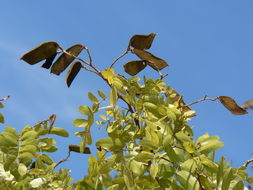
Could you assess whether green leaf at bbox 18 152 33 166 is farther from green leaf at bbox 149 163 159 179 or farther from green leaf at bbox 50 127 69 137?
green leaf at bbox 149 163 159 179

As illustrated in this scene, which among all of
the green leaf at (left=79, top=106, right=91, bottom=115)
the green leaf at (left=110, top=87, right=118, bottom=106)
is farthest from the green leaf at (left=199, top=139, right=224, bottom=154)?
the green leaf at (left=79, top=106, right=91, bottom=115)

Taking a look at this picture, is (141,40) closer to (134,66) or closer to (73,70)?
(134,66)

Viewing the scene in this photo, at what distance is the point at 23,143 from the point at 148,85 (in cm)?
77

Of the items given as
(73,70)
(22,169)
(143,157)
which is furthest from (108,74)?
(22,169)

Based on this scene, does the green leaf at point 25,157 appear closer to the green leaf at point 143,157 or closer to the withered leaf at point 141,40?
the green leaf at point 143,157

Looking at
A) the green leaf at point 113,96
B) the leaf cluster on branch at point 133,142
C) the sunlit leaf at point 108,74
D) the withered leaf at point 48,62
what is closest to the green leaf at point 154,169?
the leaf cluster on branch at point 133,142

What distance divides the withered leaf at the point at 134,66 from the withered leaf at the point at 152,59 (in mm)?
43

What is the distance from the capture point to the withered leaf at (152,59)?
98.3 inches

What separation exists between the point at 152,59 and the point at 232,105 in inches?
21.9

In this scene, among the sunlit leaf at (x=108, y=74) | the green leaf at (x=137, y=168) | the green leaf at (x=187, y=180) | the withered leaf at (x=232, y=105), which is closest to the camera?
the green leaf at (x=187, y=180)

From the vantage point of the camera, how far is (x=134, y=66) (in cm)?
255

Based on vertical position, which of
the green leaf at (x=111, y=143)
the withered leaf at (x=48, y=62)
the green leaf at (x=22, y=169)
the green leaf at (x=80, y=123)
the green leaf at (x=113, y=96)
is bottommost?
the green leaf at (x=22, y=169)

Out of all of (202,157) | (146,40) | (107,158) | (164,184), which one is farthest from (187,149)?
(146,40)

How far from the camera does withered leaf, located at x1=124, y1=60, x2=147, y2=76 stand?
2.54 meters
